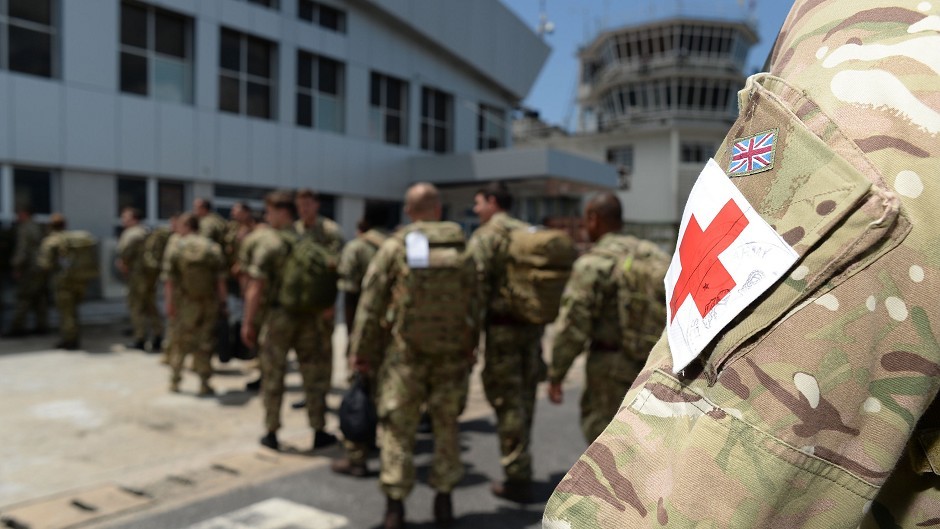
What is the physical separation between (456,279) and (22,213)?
362 inches

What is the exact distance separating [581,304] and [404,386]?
1.17m

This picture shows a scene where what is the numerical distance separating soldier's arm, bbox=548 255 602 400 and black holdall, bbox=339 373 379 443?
1295 millimetres

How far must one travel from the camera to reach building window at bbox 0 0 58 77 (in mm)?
10844

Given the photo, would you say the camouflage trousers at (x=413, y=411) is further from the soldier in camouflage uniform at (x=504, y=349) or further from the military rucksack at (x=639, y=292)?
the military rucksack at (x=639, y=292)

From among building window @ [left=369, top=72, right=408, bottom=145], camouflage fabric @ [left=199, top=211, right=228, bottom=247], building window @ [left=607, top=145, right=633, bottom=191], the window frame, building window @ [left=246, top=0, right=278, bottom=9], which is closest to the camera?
camouflage fabric @ [left=199, top=211, right=228, bottom=247]

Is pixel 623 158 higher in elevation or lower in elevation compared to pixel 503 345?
higher

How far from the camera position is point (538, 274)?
4.46 metres

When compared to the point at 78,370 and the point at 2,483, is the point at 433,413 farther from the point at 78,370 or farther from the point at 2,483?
the point at 78,370

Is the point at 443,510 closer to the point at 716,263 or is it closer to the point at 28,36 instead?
the point at 716,263

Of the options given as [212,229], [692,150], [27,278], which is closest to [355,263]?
[212,229]

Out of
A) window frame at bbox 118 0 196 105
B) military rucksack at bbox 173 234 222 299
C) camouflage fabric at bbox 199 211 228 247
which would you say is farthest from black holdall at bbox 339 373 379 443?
window frame at bbox 118 0 196 105

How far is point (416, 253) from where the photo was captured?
3.70 meters

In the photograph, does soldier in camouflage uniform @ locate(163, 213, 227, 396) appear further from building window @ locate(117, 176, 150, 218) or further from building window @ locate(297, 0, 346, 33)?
building window @ locate(297, 0, 346, 33)

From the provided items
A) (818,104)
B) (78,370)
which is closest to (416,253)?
(818,104)
